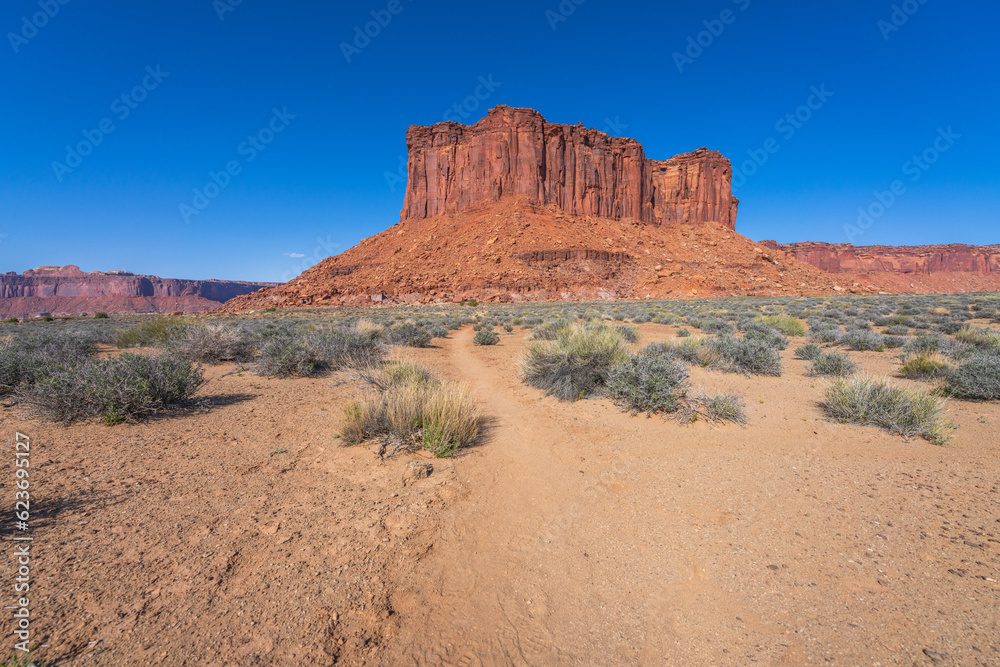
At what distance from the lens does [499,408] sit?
5.68 metres

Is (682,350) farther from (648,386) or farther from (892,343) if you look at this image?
(892,343)

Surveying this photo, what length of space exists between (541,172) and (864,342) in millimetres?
60513

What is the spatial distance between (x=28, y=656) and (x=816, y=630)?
373cm

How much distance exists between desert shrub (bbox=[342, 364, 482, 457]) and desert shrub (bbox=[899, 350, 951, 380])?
789 centimetres

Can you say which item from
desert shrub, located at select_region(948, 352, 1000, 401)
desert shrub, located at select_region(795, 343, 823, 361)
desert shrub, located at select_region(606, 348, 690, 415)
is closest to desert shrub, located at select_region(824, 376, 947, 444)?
desert shrub, located at select_region(948, 352, 1000, 401)

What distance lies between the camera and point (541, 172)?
2517 inches

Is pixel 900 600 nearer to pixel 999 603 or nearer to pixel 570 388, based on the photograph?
pixel 999 603

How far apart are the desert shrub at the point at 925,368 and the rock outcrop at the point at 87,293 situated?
111909mm

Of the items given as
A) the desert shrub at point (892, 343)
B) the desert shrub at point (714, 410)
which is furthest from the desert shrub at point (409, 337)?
the desert shrub at point (892, 343)

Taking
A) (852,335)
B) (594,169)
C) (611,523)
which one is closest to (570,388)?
(611,523)

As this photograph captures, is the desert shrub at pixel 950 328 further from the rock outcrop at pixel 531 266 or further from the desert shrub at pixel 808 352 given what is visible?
the rock outcrop at pixel 531 266

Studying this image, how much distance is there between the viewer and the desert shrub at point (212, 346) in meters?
7.89

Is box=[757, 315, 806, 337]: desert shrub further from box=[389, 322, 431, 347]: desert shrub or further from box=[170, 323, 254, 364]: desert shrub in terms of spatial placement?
box=[170, 323, 254, 364]: desert shrub

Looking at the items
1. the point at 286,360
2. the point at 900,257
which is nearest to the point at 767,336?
the point at 286,360
